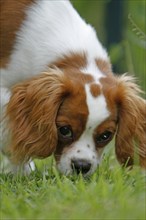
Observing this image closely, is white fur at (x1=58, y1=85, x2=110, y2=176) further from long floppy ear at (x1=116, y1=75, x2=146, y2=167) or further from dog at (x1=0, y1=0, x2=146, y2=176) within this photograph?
long floppy ear at (x1=116, y1=75, x2=146, y2=167)

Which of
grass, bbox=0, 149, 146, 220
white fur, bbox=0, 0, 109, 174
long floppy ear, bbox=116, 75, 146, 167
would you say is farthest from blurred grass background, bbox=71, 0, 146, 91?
grass, bbox=0, 149, 146, 220

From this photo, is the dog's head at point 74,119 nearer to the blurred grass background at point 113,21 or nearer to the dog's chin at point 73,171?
the dog's chin at point 73,171

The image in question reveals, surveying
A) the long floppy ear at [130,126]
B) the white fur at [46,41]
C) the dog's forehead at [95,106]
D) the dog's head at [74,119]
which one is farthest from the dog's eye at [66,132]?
the white fur at [46,41]

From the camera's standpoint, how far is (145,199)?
4309 millimetres

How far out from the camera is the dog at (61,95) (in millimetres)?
5418

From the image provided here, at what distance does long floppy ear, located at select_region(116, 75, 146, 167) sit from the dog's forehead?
0.21 m

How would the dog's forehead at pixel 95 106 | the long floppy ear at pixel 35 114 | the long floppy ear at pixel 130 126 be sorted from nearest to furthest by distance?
the dog's forehead at pixel 95 106 → the long floppy ear at pixel 35 114 → the long floppy ear at pixel 130 126

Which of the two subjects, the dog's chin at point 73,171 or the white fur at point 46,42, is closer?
the dog's chin at point 73,171

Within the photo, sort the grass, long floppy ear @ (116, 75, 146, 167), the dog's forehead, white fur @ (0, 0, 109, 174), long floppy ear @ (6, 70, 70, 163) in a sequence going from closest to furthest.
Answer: the grass, the dog's forehead, long floppy ear @ (6, 70, 70, 163), long floppy ear @ (116, 75, 146, 167), white fur @ (0, 0, 109, 174)

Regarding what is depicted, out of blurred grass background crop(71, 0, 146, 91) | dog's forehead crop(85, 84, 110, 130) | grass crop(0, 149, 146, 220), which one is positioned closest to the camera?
grass crop(0, 149, 146, 220)

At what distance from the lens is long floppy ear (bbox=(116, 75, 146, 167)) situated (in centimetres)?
568

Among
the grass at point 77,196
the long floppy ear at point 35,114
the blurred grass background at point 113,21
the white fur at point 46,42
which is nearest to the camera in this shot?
the grass at point 77,196

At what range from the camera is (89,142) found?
5.45 metres

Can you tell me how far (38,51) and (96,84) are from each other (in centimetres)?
65
